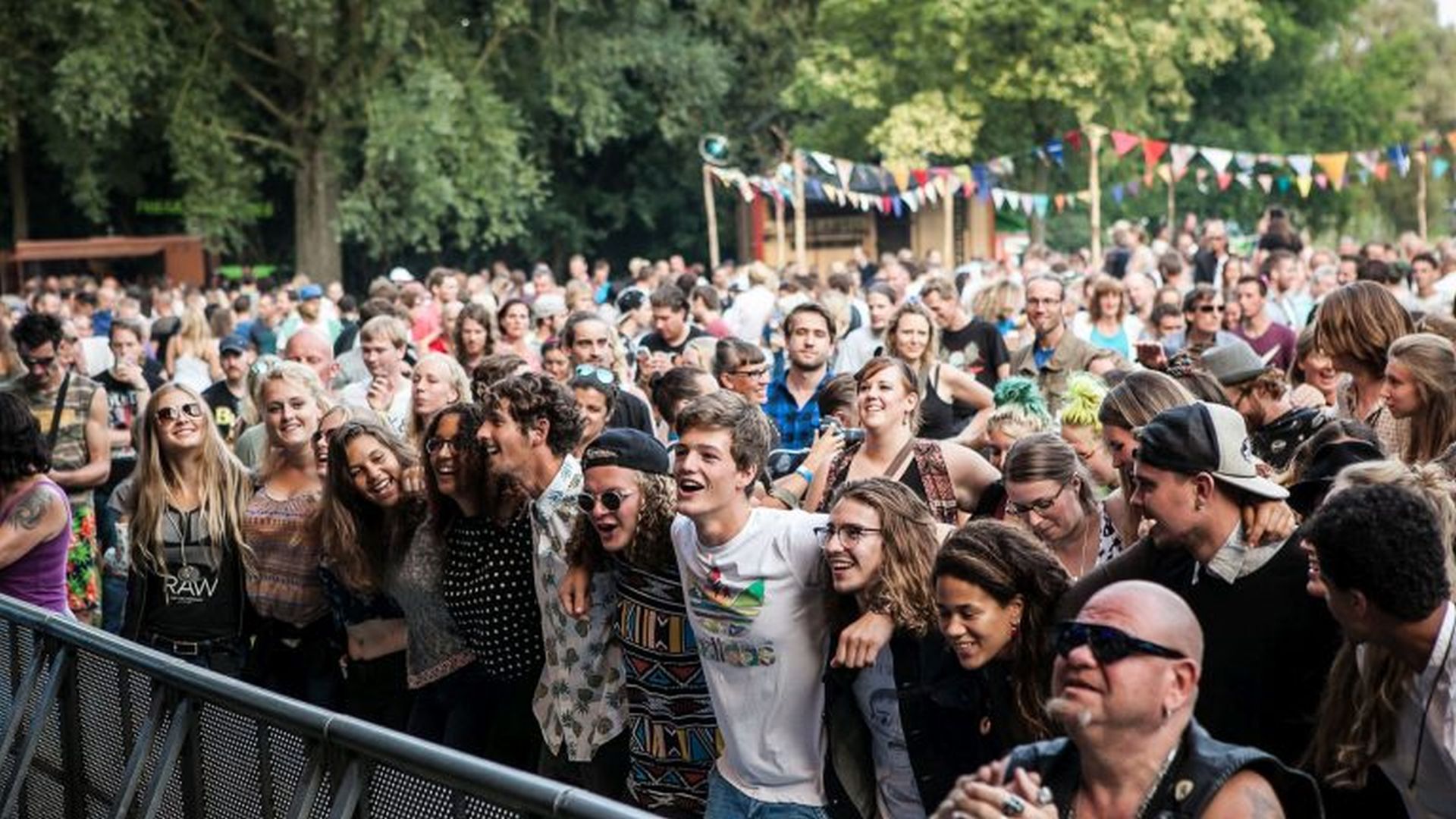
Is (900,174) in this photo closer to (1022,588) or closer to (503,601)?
(503,601)

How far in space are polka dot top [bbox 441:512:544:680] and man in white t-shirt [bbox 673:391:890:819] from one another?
114 centimetres

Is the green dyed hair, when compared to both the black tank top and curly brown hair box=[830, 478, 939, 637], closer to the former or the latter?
the black tank top

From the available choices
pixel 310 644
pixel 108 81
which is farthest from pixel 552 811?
pixel 108 81

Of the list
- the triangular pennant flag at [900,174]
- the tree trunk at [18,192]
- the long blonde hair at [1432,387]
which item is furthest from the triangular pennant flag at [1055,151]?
the long blonde hair at [1432,387]

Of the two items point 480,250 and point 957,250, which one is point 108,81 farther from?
point 957,250

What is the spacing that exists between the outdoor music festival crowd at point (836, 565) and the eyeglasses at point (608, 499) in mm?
43

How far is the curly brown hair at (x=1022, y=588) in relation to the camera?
480 cm

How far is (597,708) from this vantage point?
622 centimetres

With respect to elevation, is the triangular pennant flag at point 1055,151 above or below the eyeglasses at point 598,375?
above

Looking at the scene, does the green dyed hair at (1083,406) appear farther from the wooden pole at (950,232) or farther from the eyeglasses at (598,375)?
the wooden pole at (950,232)

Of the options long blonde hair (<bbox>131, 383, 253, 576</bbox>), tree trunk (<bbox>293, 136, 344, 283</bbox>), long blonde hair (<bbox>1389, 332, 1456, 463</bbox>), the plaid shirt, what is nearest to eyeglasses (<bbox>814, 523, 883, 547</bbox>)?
long blonde hair (<bbox>1389, 332, 1456, 463</bbox>)

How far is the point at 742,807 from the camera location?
553 centimetres

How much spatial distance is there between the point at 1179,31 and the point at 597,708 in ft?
133

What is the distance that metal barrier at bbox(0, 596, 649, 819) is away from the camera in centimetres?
405
